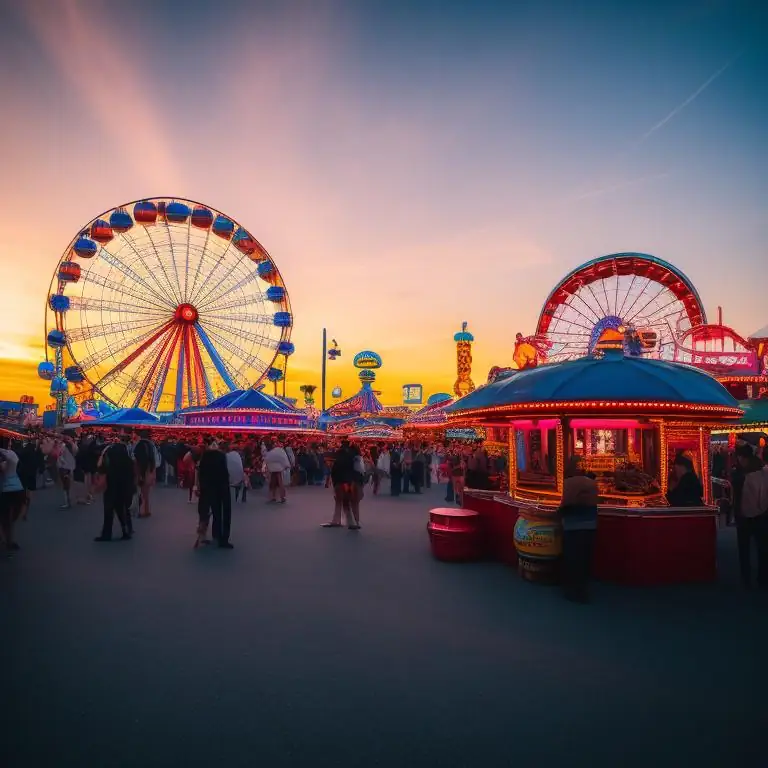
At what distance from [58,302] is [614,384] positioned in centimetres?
2570

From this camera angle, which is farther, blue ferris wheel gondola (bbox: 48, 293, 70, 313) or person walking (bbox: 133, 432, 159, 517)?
blue ferris wheel gondola (bbox: 48, 293, 70, 313)

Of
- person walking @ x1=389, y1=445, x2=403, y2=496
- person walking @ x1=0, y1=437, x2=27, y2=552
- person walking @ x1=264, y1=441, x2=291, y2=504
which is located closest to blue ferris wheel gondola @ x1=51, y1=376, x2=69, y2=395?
person walking @ x1=389, y1=445, x2=403, y2=496

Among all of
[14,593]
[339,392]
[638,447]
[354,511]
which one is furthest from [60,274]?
[339,392]

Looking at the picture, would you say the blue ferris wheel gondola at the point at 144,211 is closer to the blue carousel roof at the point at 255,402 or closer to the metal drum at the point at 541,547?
the blue carousel roof at the point at 255,402

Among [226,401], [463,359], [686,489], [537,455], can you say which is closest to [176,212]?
[226,401]

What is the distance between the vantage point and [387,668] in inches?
161

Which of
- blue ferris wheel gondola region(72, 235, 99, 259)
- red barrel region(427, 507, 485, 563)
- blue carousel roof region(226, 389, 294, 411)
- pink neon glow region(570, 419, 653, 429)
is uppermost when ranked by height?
blue ferris wheel gondola region(72, 235, 99, 259)

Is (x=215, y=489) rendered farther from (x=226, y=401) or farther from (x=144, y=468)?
(x=226, y=401)

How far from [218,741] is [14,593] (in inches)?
154

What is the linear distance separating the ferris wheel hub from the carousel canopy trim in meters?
23.8

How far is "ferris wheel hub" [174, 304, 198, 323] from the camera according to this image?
29.3 metres

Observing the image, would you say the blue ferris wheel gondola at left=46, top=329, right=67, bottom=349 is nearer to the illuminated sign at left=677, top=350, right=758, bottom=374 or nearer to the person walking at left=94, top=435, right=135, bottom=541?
the person walking at left=94, top=435, right=135, bottom=541

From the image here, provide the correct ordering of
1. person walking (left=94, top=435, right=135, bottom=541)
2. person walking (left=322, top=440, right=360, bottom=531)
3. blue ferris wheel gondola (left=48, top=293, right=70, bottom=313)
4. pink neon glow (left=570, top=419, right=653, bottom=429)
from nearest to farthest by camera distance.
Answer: pink neon glow (left=570, top=419, right=653, bottom=429) < person walking (left=94, top=435, right=135, bottom=541) < person walking (left=322, top=440, right=360, bottom=531) < blue ferris wheel gondola (left=48, top=293, right=70, bottom=313)

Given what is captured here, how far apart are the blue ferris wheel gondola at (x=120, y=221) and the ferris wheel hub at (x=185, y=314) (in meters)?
4.54
